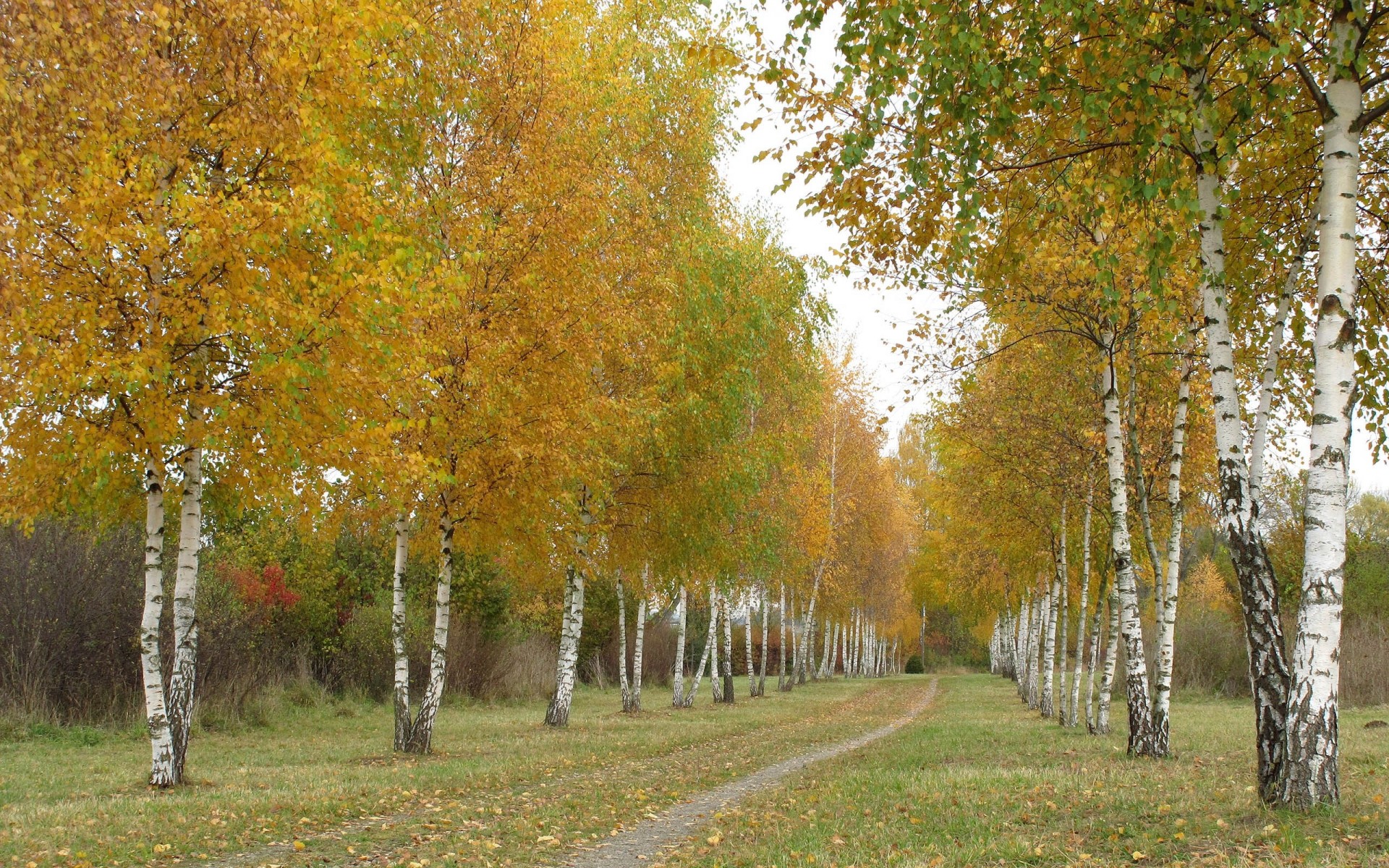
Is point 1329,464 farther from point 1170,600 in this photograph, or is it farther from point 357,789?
point 357,789

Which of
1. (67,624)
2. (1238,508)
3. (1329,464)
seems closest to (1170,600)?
(1238,508)

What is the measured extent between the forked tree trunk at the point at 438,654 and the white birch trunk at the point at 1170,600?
972 centimetres

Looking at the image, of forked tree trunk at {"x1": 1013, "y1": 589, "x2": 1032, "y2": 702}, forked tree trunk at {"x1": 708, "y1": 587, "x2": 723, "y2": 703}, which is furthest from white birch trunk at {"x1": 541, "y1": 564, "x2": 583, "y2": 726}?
forked tree trunk at {"x1": 1013, "y1": 589, "x2": 1032, "y2": 702}

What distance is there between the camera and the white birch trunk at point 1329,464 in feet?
19.7

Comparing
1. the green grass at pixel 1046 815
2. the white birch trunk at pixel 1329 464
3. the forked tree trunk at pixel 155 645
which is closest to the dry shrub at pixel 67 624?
the forked tree trunk at pixel 155 645

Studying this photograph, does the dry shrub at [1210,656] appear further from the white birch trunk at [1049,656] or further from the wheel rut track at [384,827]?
the wheel rut track at [384,827]

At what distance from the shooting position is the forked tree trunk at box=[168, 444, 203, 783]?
984 centimetres

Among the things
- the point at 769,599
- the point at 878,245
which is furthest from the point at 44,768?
the point at 769,599

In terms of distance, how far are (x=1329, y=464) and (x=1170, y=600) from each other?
6767 millimetres

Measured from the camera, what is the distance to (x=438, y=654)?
13828 mm

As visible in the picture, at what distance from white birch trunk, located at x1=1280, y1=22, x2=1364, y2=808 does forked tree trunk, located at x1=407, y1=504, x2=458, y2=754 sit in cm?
1063

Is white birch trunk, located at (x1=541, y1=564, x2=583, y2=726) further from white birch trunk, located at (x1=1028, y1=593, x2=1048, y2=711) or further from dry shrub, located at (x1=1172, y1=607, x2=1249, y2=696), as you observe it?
dry shrub, located at (x1=1172, y1=607, x2=1249, y2=696)

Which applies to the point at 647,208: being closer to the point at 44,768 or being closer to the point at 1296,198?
the point at 1296,198

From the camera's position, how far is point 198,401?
8773mm
